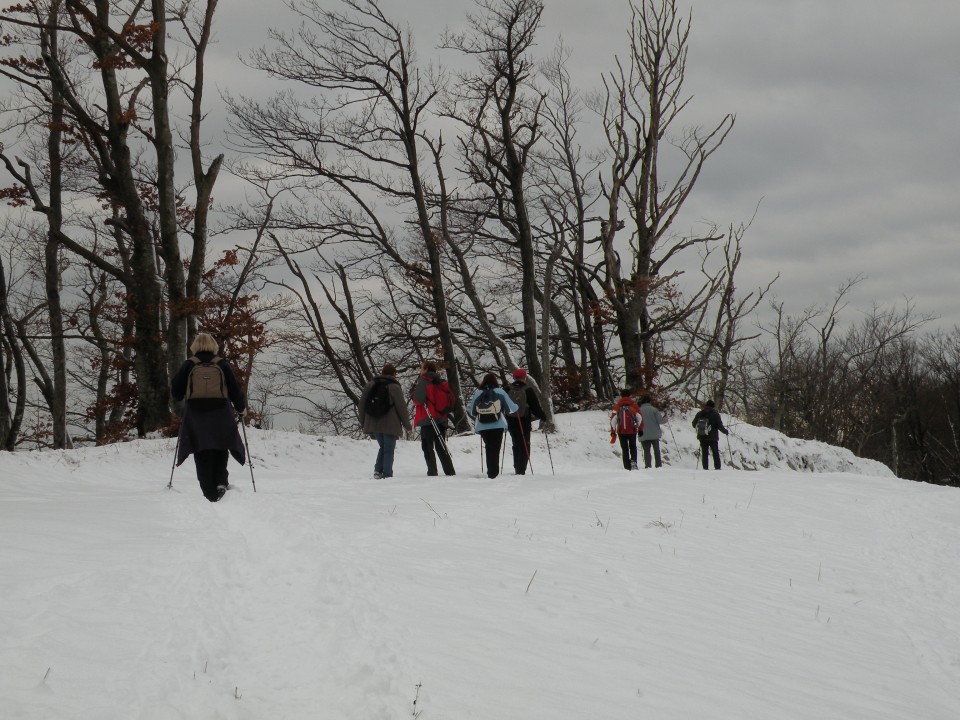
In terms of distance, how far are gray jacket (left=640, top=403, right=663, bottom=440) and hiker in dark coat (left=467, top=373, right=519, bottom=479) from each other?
5.37 metres

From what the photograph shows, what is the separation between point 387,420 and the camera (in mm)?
12492

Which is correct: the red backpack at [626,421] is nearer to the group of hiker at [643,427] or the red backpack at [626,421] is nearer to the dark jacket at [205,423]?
the group of hiker at [643,427]

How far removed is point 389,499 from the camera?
9.41 meters

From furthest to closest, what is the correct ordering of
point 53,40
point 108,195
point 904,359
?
1. point 904,359
2. point 108,195
3. point 53,40

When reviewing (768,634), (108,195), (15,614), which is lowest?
(768,634)

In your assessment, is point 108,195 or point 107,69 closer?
point 107,69

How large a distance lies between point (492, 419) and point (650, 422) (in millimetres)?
6023

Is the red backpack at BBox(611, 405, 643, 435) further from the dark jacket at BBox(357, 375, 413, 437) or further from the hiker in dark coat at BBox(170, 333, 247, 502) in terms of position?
the hiker in dark coat at BBox(170, 333, 247, 502)

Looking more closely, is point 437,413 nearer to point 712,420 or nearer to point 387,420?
point 387,420

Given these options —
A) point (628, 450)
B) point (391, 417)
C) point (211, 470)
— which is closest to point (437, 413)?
point (391, 417)

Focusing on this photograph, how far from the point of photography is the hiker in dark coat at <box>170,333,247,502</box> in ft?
29.0

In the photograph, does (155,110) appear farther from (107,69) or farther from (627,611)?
(627,611)

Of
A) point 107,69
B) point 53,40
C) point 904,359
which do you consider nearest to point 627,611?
point 107,69

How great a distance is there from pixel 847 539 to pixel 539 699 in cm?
705
